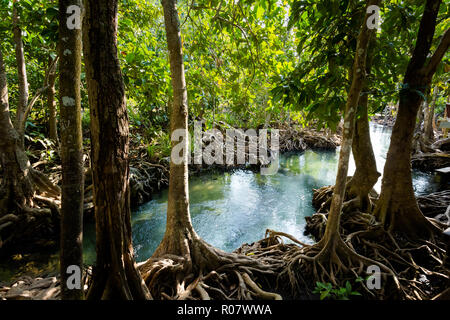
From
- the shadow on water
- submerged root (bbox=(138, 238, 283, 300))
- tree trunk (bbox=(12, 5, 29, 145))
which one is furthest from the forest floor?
tree trunk (bbox=(12, 5, 29, 145))

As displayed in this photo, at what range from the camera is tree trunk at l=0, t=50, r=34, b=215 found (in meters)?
4.27

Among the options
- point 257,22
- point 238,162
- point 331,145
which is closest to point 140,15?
point 257,22

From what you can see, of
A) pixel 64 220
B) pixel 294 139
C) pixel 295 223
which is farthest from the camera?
pixel 294 139

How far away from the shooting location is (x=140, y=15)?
501cm

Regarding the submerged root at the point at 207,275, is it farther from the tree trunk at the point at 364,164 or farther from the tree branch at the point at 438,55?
the tree branch at the point at 438,55

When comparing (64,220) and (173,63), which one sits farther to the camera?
(173,63)

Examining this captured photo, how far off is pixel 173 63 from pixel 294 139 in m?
13.6

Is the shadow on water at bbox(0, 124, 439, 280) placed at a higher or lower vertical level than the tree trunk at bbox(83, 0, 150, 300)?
lower

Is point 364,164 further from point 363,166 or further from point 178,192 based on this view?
point 178,192

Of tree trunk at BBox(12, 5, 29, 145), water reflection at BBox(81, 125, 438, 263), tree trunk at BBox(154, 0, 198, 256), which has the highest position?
tree trunk at BBox(12, 5, 29, 145)

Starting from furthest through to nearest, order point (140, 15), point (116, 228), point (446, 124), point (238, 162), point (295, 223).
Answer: point (238, 162), point (446, 124), point (295, 223), point (140, 15), point (116, 228)

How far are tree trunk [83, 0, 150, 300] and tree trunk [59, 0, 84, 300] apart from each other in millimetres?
89

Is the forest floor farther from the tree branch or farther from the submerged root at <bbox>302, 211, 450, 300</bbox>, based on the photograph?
the tree branch
